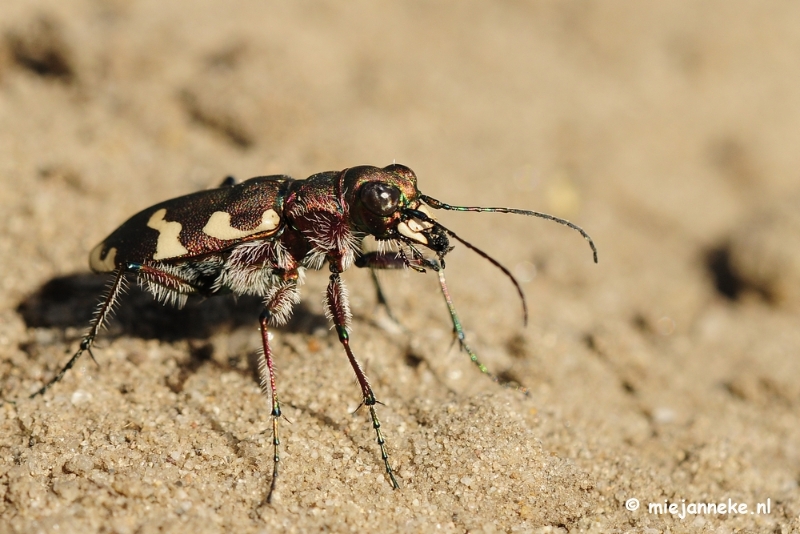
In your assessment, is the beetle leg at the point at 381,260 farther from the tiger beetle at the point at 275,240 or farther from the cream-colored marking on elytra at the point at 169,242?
the cream-colored marking on elytra at the point at 169,242

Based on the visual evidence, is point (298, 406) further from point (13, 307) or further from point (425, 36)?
point (425, 36)

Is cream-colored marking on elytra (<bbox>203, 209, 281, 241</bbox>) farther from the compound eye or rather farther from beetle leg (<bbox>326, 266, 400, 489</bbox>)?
the compound eye

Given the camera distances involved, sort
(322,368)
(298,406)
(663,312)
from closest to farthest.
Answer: (298,406) → (322,368) → (663,312)

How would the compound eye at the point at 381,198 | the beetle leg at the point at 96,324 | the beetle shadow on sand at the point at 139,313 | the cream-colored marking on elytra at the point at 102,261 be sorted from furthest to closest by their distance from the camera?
the beetle shadow on sand at the point at 139,313, the cream-colored marking on elytra at the point at 102,261, the beetle leg at the point at 96,324, the compound eye at the point at 381,198

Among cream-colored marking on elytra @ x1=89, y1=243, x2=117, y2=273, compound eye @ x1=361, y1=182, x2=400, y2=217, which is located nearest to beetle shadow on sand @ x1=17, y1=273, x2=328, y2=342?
cream-colored marking on elytra @ x1=89, y1=243, x2=117, y2=273

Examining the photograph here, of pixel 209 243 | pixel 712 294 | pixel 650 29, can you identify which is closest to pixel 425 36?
pixel 650 29

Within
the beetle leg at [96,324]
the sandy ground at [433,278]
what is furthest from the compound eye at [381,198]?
the beetle leg at [96,324]
